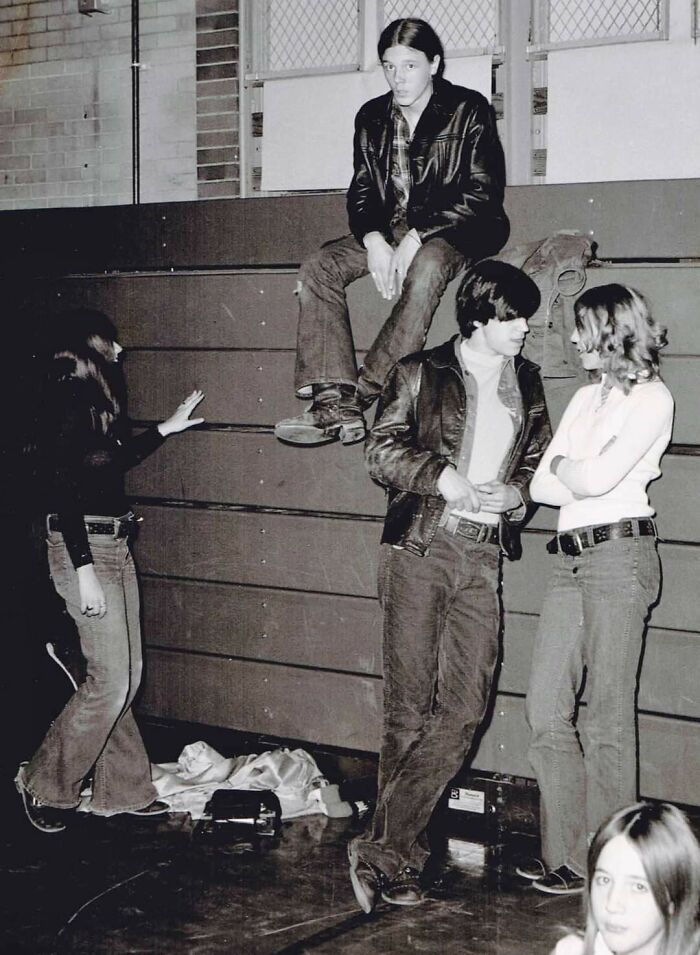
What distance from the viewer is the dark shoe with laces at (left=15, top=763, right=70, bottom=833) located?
163 inches

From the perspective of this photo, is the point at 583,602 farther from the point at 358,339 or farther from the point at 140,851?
the point at 140,851

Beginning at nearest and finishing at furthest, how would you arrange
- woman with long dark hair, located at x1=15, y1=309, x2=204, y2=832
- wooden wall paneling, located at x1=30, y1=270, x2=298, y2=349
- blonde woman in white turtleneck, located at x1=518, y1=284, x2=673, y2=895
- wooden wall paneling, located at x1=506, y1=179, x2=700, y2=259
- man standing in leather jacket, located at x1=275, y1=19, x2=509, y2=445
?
1. blonde woman in white turtleneck, located at x1=518, y1=284, x2=673, y2=895
2. wooden wall paneling, located at x1=506, y1=179, x2=700, y2=259
3. man standing in leather jacket, located at x1=275, y1=19, x2=509, y2=445
4. woman with long dark hair, located at x1=15, y1=309, x2=204, y2=832
5. wooden wall paneling, located at x1=30, y1=270, x2=298, y2=349

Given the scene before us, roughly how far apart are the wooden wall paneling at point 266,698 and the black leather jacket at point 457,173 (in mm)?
1660

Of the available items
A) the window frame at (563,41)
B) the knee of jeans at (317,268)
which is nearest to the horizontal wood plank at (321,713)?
the knee of jeans at (317,268)

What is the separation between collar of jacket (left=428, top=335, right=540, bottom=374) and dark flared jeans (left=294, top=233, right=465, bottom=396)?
0.92ft

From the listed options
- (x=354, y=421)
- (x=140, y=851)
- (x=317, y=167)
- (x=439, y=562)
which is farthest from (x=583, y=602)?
(x=317, y=167)

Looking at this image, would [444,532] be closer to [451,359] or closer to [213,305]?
[451,359]

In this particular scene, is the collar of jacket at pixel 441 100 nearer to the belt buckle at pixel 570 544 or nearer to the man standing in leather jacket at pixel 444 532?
the man standing in leather jacket at pixel 444 532

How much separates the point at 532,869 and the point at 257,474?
1.80 metres

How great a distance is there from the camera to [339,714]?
177 inches

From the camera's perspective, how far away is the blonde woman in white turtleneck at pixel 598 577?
3408 millimetres

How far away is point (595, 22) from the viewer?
5.05m

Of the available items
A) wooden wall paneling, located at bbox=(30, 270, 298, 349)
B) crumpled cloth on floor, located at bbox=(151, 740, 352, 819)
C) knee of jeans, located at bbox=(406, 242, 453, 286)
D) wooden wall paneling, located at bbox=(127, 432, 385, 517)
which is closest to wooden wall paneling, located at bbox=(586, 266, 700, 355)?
knee of jeans, located at bbox=(406, 242, 453, 286)

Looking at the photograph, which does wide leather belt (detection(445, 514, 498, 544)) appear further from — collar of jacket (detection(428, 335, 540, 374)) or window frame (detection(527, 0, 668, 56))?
window frame (detection(527, 0, 668, 56))
